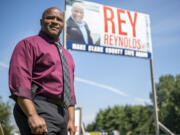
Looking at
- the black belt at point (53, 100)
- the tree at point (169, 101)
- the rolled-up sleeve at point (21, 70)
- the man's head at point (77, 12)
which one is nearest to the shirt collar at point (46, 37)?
the rolled-up sleeve at point (21, 70)

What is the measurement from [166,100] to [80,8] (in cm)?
4314

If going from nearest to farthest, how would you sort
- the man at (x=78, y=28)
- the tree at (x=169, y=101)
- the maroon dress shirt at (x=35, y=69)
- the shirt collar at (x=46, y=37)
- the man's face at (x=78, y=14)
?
1. the maroon dress shirt at (x=35, y=69)
2. the shirt collar at (x=46, y=37)
3. the man at (x=78, y=28)
4. the man's face at (x=78, y=14)
5. the tree at (x=169, y=101)

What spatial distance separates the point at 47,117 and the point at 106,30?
5.89m

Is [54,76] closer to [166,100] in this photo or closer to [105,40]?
[105,40]

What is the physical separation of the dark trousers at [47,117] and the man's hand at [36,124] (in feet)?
0.35

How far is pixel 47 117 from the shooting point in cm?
176

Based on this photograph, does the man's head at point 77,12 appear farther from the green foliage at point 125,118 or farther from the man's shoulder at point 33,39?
the green foliage at point 125,118

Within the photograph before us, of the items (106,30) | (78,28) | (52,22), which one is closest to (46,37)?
(52,22)

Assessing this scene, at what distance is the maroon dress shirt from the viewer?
1.71 meters

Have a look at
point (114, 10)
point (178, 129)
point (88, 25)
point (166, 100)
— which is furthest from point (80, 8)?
point (166, 100)

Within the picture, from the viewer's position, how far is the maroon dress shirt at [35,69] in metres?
1.71

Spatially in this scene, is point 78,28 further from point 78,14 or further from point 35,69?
point 35,69

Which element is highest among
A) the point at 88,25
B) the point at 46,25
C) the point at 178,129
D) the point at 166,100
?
the point at 88,25

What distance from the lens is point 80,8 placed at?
712cm
